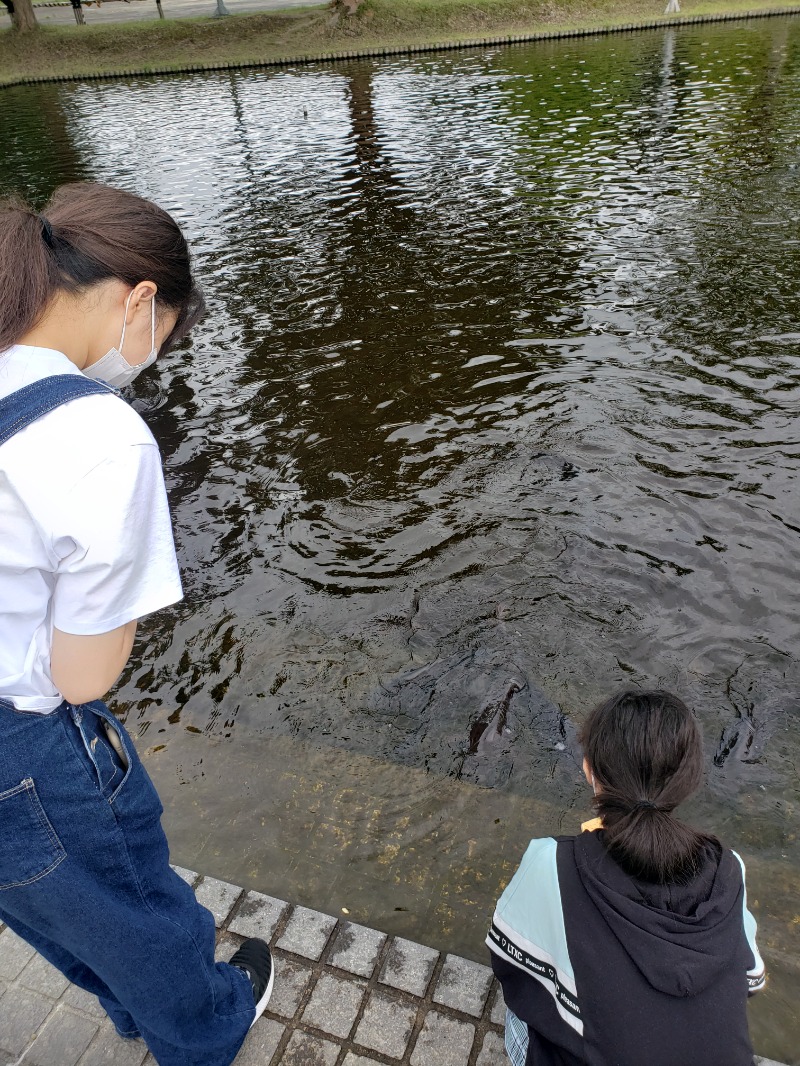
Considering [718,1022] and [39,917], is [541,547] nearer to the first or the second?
[718,1022]

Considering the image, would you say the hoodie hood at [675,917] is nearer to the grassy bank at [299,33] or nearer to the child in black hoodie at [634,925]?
the child in black hoodie at [634,925]

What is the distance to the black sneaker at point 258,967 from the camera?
242 centimetres

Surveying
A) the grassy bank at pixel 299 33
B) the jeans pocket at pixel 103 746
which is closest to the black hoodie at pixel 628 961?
the jeans pocket at pixel 103 746

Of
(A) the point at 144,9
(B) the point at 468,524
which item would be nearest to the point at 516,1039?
(B) the point at 468,524

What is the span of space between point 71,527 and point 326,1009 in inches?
75.1

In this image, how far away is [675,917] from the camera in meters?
1.83

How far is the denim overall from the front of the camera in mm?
1588

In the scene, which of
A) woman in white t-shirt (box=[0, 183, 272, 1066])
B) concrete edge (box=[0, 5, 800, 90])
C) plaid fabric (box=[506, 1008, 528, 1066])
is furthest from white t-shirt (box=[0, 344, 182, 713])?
concrete edge (box=[0, 5, 800, 90])

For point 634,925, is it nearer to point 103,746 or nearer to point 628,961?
point 628,961

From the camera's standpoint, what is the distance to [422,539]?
5227mm

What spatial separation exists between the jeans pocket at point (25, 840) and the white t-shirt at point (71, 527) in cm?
19

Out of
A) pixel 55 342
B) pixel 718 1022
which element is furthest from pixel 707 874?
pixel 55 342

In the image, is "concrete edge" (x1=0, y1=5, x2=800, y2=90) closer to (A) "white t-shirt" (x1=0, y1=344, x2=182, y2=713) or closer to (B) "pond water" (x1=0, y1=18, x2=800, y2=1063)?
(B) "pond water" (x1=0, y1=18, x2=800, y2=1063)

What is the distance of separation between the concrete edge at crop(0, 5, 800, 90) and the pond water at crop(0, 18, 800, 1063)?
2196cm
